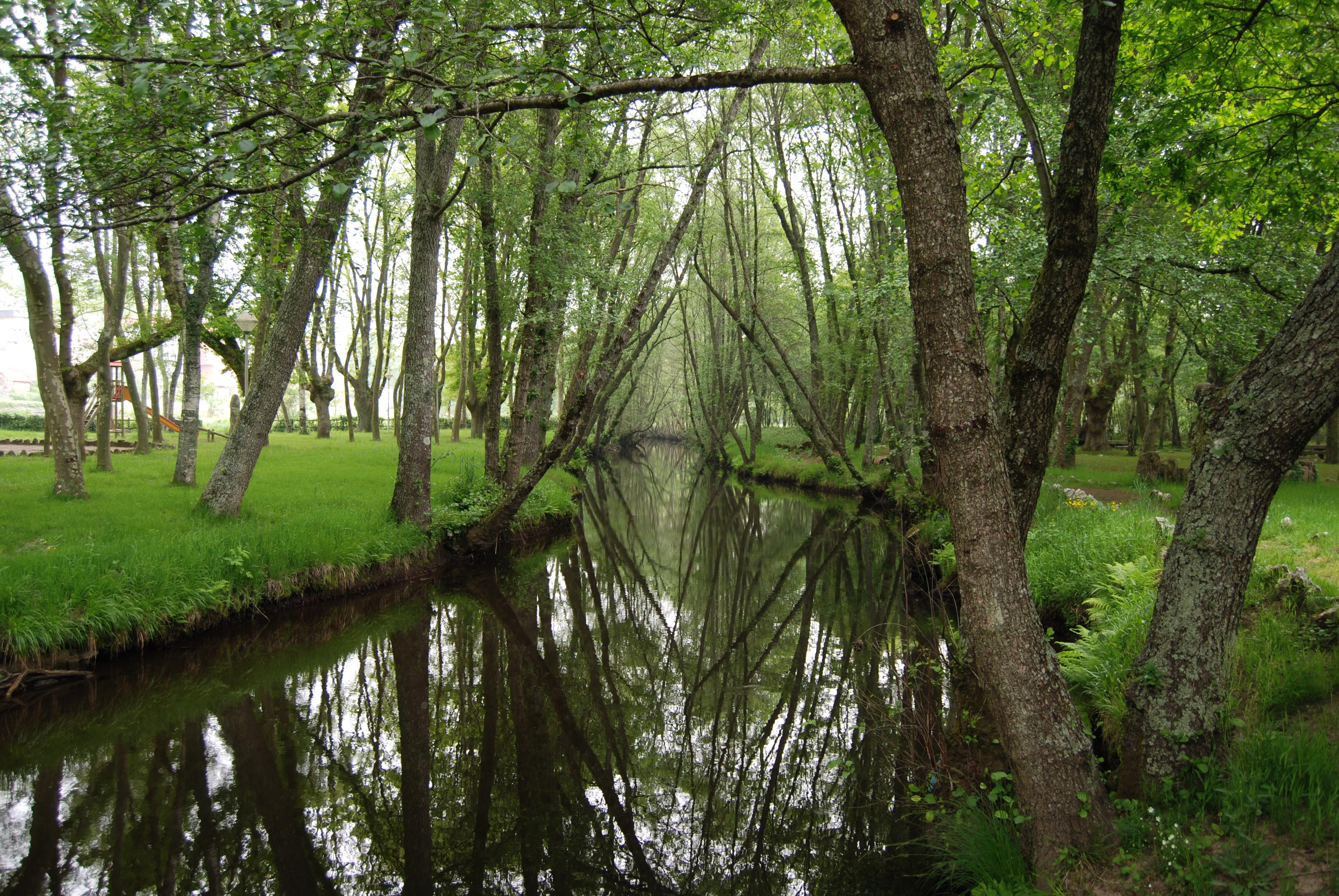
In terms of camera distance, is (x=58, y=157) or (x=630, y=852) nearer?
(x=58, y=157)

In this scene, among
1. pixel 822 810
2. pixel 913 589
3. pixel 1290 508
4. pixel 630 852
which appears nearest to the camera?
pixel 630 852

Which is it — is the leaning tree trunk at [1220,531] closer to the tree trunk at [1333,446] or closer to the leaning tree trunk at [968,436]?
the leaning tree trunk at [968,436]

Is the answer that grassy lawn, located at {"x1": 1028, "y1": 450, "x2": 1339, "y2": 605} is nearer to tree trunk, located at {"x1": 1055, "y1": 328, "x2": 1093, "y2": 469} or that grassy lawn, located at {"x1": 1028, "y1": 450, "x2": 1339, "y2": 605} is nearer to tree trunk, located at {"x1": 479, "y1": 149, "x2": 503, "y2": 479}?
tree trunk, located at {"x1": 1055, "y1": 328, "x2": 1093, "y2": 469}

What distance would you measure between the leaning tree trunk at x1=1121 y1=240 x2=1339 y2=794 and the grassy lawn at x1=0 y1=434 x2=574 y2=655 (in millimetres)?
8709

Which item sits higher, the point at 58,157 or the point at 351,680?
the point at 58,157

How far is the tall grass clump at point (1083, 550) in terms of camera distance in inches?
301

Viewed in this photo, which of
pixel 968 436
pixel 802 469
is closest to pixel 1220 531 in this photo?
pixel 968 436

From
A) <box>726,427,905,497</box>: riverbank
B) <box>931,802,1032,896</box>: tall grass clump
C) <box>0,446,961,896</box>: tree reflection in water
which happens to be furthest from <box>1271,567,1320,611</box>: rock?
<box>726,427,905,497</box>: riverbank

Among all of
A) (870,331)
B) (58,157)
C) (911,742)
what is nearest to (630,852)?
(911,742)

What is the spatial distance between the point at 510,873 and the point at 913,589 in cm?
810

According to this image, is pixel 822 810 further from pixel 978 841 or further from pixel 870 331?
pixel 870 331

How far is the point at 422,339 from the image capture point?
11.0 m

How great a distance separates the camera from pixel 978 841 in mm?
3760

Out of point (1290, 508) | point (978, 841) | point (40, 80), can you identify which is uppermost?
point (40, 80)
